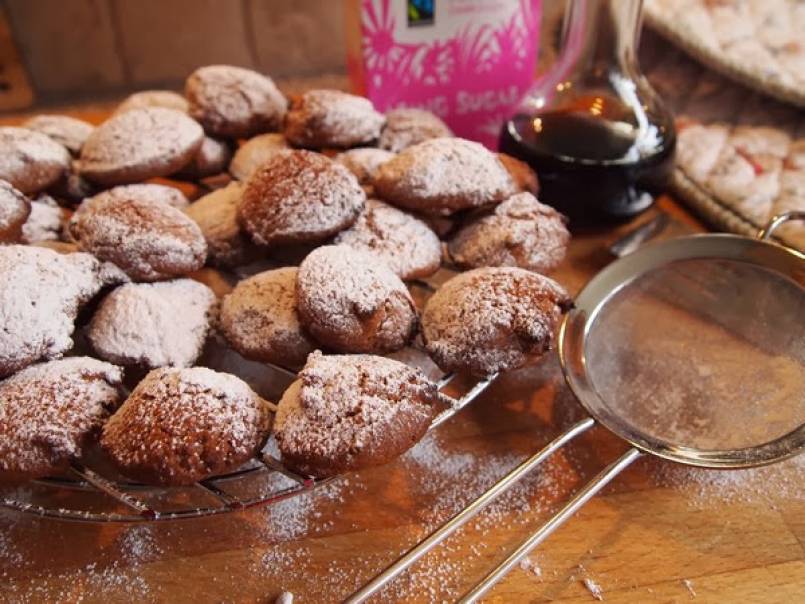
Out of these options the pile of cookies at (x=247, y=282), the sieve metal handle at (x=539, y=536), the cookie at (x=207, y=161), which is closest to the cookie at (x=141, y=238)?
the pile of cookies at (x=247, y=282)

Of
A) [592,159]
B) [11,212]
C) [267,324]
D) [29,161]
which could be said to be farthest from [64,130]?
[592,159]

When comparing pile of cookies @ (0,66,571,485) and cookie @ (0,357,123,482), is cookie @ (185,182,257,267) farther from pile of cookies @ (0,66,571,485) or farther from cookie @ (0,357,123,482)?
cookie @ (0,357,123,482)

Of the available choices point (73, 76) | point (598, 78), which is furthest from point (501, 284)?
point (73, 76)

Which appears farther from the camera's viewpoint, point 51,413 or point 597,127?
point 597,127

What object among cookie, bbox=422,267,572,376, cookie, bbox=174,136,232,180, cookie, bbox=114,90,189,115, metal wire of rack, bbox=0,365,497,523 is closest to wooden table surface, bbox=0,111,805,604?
metal wire of rack, bbox=0,365,497,523

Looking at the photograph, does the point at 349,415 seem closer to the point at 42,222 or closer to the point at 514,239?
the point at 514,239

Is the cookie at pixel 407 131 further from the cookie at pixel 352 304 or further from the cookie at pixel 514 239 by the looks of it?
the cookie at pixel 352 304

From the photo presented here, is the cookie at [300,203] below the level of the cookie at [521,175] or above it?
above
